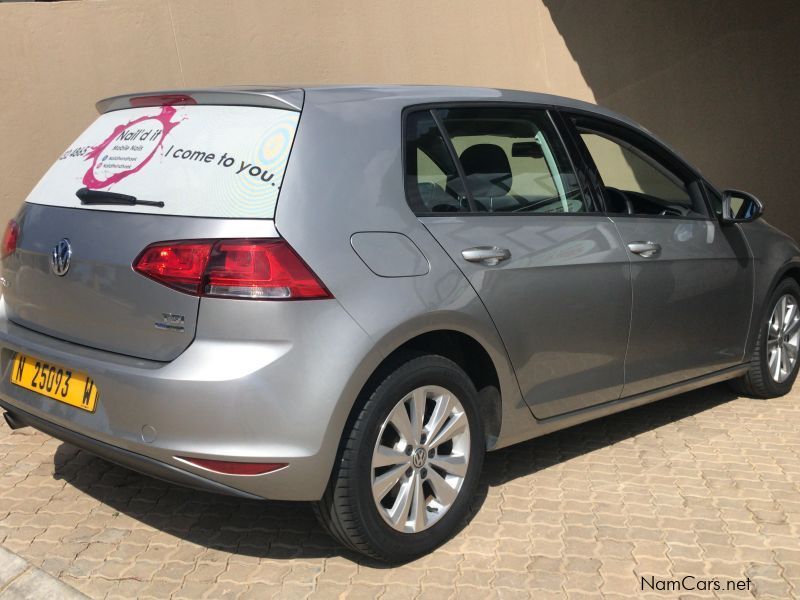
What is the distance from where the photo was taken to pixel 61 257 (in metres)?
3.44

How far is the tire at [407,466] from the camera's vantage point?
331 cm

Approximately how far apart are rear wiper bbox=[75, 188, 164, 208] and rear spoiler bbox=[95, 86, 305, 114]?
434 mm

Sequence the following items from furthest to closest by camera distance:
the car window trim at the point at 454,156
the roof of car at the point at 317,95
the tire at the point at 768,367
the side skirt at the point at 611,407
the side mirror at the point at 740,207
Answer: the tire at the point at 768,367 < the side mirror at the point at 740,207 < the side skirt at the point at 611,407 < the car window trim at the point at 454,156 < the roof of car at the point at 317,95

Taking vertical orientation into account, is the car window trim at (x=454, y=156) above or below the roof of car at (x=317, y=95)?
below

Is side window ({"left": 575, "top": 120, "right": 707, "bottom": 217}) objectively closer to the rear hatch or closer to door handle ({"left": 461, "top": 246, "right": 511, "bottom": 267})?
door handle ({"left": 461, "top": 246, "right": 511, "bottom": 267})

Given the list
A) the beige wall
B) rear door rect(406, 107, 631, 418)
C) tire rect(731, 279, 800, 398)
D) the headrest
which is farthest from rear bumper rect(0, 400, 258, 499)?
the beige wall

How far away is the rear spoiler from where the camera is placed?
339cm

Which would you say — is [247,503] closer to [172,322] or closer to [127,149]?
[172,322]

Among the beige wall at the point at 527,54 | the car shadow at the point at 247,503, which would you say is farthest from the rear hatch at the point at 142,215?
the beige wall at the point at 527,54

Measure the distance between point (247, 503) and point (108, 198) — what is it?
4.78ft

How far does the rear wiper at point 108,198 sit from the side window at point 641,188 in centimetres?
212

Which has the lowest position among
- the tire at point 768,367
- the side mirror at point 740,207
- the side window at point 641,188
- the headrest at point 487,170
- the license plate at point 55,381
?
the tire at point 768,367

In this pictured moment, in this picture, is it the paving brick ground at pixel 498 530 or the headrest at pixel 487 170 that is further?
the headrest at pixel 487 170

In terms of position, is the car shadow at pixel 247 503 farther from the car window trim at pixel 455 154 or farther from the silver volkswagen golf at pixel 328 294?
the car window trim at pixel 455 154
